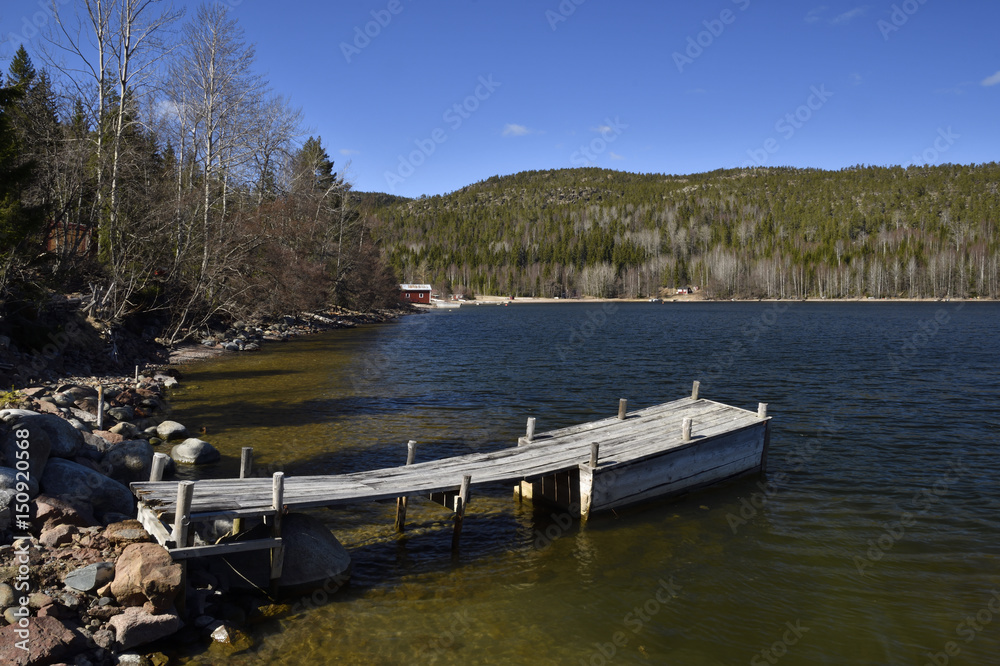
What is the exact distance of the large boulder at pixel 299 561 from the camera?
9.65 meters

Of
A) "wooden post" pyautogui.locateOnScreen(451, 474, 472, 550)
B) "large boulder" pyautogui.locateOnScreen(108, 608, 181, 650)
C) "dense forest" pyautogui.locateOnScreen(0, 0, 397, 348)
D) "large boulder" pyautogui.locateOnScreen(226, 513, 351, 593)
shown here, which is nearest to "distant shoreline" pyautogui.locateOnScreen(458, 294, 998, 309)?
"dense forest" pyautogui.locateOnScreen(0, 0, 397, 348)

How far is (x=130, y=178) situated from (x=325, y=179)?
48.1 metres

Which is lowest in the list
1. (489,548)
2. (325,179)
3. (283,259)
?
(489,548)

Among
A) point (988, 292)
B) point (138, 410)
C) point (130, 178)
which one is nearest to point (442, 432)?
point (138, 410)

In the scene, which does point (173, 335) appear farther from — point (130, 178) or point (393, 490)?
point (393, 490)

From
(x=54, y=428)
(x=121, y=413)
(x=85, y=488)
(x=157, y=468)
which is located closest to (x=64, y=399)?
(x=121, y=413)

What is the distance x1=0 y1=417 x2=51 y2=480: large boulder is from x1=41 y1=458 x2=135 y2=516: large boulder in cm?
21

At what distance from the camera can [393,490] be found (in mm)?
11070

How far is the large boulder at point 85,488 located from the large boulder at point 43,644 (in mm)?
3197

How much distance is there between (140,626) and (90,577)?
39.7 inches

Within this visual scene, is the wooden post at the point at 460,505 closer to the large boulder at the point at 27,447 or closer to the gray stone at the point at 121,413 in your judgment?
the large boulder at the point at 27,447

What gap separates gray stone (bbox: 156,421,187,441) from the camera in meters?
17.4

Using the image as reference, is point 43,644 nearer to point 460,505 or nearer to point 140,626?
point 140,626

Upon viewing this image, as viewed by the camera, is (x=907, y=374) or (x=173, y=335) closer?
(x=907, y=374)
